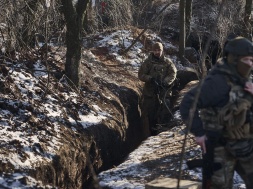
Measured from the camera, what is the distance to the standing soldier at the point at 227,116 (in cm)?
486

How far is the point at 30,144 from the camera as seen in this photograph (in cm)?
751

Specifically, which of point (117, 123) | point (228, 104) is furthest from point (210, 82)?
point (117, 123)

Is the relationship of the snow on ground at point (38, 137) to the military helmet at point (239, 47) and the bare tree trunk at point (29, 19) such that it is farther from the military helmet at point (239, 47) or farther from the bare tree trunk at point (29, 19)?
the military helmet at point (239, 47)

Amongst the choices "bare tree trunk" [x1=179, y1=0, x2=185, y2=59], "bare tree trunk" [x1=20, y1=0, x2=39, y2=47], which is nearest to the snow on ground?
"bare tree trunk" [x1=20, y1=0, x2=39, y2=47]

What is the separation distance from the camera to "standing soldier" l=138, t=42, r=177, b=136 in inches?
440

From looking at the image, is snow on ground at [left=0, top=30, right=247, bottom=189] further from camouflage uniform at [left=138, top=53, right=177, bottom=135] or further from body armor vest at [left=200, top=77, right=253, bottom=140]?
body armor vest at [left=200, top=77, right=253, bottom=140]

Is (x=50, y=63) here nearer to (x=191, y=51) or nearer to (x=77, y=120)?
(x=77, y=120)

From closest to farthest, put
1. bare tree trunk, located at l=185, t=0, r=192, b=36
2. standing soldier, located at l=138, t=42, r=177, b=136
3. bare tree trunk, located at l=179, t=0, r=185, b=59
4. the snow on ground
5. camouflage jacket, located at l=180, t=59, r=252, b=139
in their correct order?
camouflage jacket, located at l=180, t=59, r=252, b=139, the snow on ground, standing soldier, located at l=138, t=42, r=177, b=136, bare tree trunk, located at l=179, t=0, r=185, b=59, bare tree trunk, located at l=185, t=0, r=192, b=36

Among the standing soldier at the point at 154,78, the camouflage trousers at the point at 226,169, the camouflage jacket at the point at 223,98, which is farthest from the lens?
the standing soldier at the point at 154,78

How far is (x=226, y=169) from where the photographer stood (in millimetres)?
5031

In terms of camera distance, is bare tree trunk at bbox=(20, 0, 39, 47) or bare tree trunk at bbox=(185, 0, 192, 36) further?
bare tree trunk at bbox=(185, 0, 192, 36)

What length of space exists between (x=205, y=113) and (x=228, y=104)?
0.85 ft

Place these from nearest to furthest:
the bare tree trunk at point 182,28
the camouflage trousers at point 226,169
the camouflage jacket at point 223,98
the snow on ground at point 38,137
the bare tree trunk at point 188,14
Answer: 1. the camouflage jacket at point 223,98
2. the camouflage trousers at point 226,169
3. the snow on ground at point 38,137
4. the bare tree trunk at point 182,28
5. the bare tree trunk at point 188,14

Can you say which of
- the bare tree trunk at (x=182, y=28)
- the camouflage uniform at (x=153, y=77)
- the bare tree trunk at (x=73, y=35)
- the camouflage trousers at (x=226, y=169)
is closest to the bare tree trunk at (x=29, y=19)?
the bare tree trunk at (x=73, y=35)
